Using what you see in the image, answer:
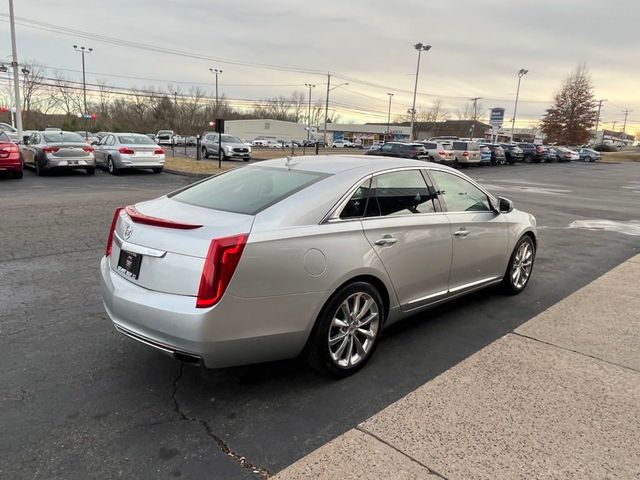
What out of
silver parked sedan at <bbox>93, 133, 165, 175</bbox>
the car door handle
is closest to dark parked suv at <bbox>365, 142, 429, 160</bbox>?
silver parked sedan at <bbox>93, 133, 165, 175</bbox>

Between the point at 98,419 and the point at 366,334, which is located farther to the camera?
the point at 366,334

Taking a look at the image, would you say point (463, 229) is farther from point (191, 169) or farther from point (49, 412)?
point (191, 169)

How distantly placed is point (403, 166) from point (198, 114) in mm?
100533

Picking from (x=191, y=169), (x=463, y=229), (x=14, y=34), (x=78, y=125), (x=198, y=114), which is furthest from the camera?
(x=198, y=114)

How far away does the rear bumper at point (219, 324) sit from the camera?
285 cm

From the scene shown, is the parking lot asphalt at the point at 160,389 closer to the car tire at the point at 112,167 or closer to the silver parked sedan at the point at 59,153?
the silver parked sedan at the point at 59,153

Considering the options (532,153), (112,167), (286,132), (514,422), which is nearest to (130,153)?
(112,167)

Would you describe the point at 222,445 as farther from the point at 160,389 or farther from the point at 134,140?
the point at 134,140

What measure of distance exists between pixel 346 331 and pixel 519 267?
2877 millimetres

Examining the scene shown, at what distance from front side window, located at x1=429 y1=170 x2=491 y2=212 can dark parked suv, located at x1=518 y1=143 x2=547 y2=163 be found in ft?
146

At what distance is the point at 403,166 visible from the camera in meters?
4.20

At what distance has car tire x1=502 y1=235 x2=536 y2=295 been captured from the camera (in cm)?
530

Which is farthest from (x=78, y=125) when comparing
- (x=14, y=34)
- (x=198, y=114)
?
(x=14, y=34)

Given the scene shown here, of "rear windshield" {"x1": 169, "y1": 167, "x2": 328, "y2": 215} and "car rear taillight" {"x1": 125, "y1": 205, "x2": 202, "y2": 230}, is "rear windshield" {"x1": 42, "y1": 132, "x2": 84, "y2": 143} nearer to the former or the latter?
"rear windshield" {"x1": 169, "y1": 167, "x2": 328, "y2": 215}
